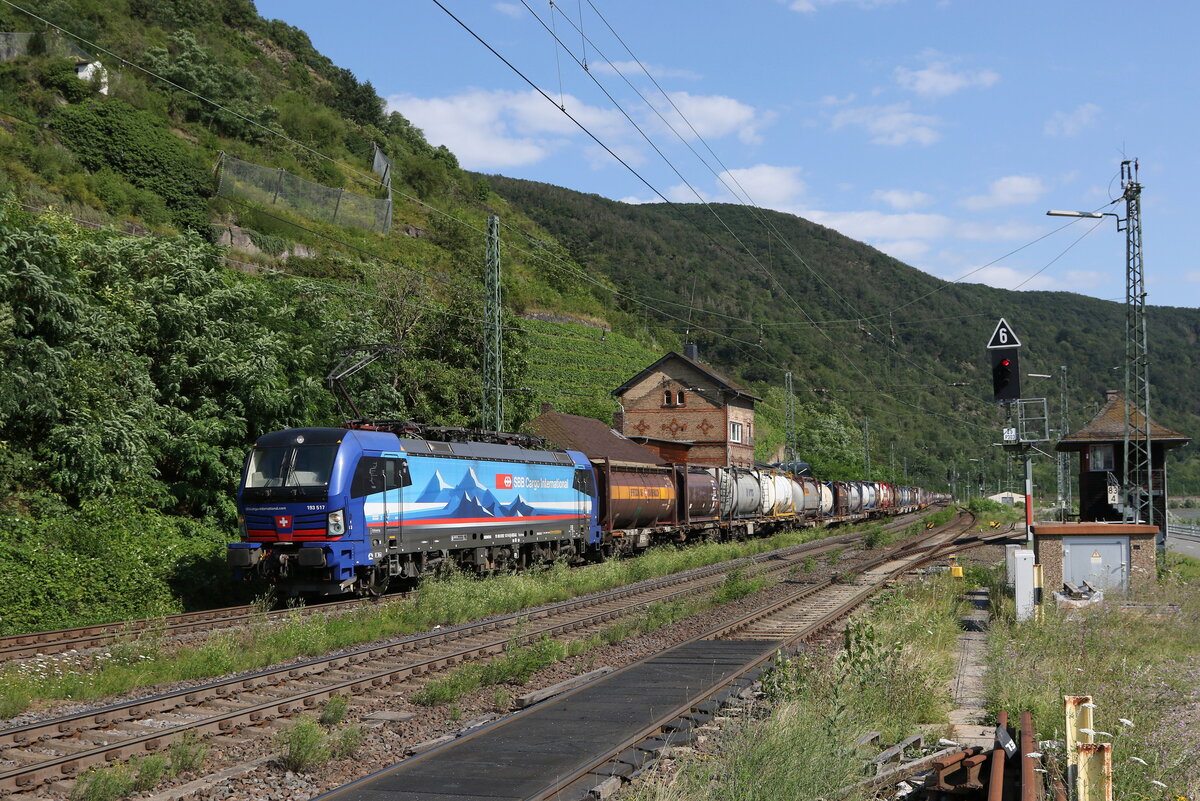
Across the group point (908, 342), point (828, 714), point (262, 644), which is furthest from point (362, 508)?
point (908, 342)

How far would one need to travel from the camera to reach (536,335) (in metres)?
76.4

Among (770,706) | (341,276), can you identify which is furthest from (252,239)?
(770,706)

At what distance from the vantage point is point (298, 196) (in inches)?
2766

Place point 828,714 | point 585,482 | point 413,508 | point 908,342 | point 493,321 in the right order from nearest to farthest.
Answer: point 828,714, point 413,508, point 493,321, point 585,482, point 908,342

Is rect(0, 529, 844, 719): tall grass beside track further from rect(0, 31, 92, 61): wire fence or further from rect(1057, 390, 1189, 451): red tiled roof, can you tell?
rect(0, 31, 92, 61): wire fence

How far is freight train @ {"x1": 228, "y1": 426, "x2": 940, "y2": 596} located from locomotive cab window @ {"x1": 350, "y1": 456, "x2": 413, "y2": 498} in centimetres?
3

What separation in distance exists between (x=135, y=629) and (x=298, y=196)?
59.8 metres

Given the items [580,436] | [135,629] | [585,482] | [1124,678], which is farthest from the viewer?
[580,436]

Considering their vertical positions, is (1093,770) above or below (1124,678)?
above

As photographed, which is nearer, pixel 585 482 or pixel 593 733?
pixel 593 733

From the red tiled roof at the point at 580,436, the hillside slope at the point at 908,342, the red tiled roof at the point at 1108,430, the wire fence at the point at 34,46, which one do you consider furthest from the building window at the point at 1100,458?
the hillside slope at the point at 908,342

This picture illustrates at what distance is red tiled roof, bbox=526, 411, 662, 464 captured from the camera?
4569 cm

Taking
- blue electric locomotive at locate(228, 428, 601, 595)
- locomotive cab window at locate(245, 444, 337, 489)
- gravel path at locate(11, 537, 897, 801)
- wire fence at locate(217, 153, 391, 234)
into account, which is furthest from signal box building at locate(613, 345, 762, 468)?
gravel path at locate(11, 537, 897, 801)

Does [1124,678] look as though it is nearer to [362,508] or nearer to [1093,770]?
[1093,770]
